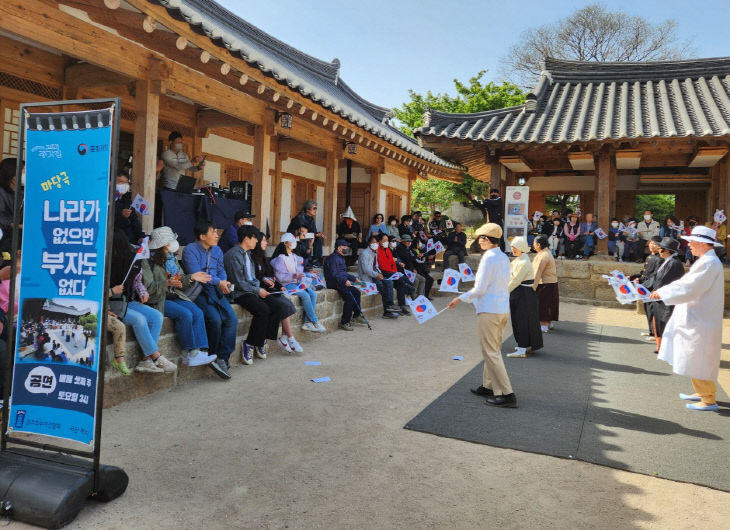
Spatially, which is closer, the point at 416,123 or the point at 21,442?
the point at 21,442

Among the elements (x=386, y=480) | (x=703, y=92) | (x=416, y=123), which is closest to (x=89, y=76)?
(x=386, y=480)

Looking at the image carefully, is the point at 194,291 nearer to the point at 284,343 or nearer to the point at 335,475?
the point at 284,343

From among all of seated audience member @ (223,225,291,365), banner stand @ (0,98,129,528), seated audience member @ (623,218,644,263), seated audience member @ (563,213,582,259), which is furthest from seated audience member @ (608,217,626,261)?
banner stand @ (0,98,129,528)

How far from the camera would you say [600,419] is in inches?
181

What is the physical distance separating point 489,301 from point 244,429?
2.52 metres

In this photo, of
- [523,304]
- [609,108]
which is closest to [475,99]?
[609,108]

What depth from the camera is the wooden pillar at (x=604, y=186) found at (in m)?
11.7

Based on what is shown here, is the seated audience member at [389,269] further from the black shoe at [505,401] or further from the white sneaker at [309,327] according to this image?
the black shoe at [505,401]

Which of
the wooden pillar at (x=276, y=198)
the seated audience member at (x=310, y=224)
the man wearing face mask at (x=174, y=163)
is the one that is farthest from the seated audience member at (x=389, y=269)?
the man wearing face mask at (x=174, y=163)

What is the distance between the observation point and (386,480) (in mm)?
3326

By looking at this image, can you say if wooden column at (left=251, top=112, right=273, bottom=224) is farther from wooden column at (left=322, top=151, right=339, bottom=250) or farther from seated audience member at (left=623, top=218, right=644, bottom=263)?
seated audience member at (left=623, top=218, right=644, bottom=263)

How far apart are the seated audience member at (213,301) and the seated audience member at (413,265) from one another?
6.47 m

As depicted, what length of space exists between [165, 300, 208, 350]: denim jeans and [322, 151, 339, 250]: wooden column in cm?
665

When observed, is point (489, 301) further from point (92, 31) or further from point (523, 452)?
point (92, 31)
